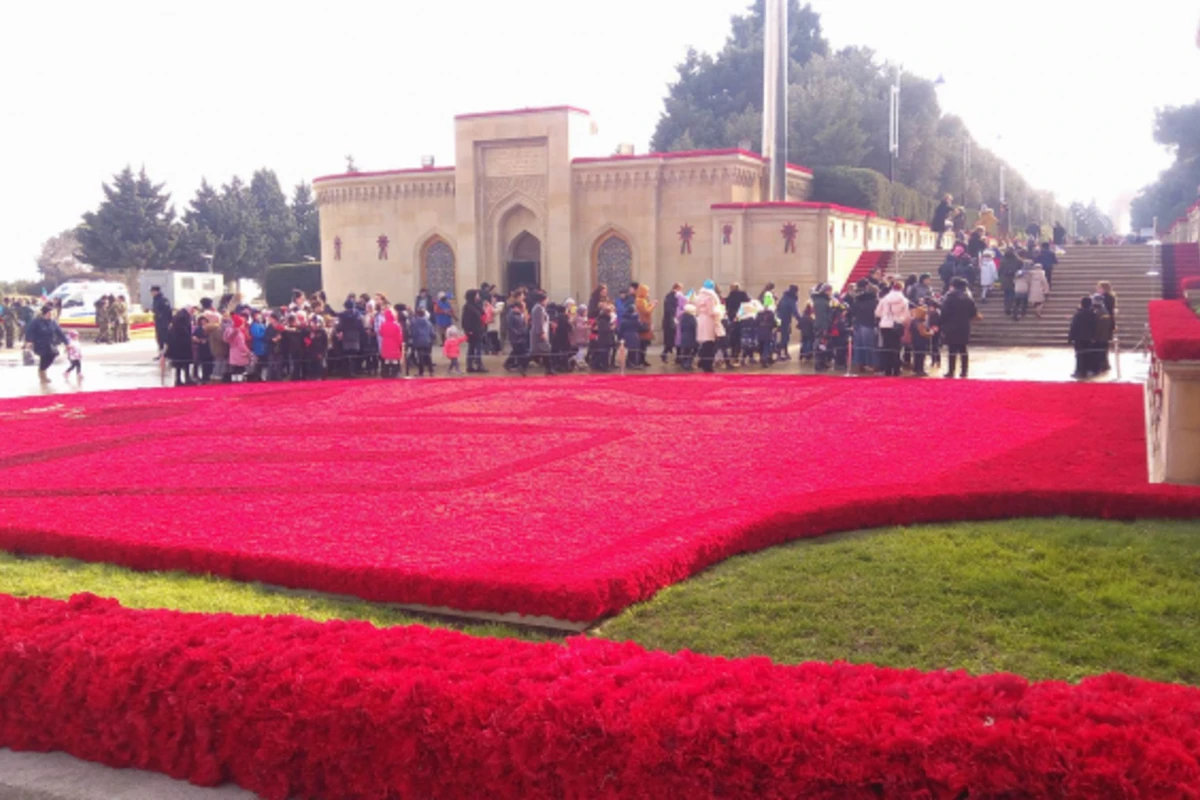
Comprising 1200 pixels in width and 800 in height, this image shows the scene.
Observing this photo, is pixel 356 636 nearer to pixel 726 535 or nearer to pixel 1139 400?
pixel 726 535

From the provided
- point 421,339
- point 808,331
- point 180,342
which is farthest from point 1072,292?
point 180,342

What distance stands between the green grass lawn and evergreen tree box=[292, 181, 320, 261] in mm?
63742

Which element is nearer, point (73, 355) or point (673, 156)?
point (73, 355)

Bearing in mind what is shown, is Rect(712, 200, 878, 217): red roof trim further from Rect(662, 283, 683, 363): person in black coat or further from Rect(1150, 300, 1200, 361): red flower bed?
Rect(1150, 300, 1200, 361): red flower bed

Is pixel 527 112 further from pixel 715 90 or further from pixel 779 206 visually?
pixel 715 90

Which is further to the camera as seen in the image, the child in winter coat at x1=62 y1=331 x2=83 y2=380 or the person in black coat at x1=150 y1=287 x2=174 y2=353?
the person in black coat at x1=150 y1=287 x2=174 y2=353

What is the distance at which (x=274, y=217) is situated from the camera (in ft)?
233

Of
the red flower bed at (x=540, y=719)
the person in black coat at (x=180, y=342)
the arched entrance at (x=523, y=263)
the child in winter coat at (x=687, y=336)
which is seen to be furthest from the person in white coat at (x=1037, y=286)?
the red flower bed at (x=540, y=719)

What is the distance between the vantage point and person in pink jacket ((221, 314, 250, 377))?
20.3m

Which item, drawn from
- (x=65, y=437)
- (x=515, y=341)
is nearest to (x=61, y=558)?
(x=65, y=437)

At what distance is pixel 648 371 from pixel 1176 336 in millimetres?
13050

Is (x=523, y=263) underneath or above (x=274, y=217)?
underneath

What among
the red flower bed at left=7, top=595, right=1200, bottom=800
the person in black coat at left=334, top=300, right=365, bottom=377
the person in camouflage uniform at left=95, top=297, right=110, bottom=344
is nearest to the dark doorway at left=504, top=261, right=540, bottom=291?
the person in black coat at left=334, top=300, right=365, bottom=377

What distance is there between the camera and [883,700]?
11.1ft
